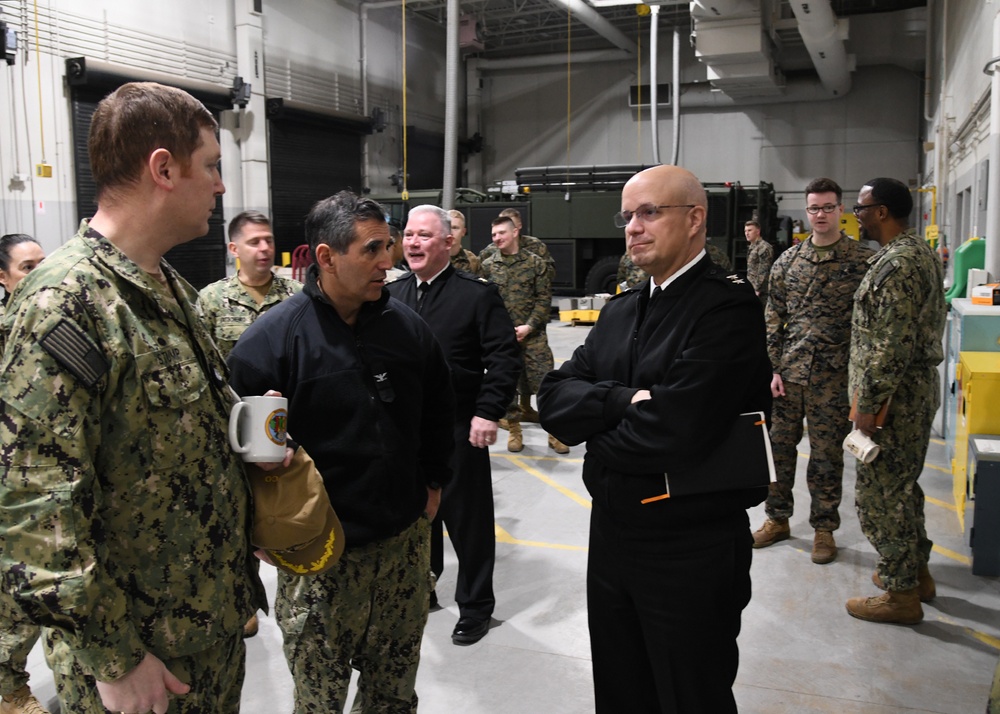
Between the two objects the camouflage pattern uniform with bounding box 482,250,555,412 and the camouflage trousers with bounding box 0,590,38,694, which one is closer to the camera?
the camouflage trousers with bounding box 0,590,38,694

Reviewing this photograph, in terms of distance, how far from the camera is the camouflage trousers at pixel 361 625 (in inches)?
82.6

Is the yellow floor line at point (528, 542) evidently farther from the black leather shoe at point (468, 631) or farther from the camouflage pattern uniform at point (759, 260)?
the camouflage pattern uniform at point (759, 260)

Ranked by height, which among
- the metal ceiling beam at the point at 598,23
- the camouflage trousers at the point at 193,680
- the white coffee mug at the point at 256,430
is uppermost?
the metal ceiling beam at the point at 598,23

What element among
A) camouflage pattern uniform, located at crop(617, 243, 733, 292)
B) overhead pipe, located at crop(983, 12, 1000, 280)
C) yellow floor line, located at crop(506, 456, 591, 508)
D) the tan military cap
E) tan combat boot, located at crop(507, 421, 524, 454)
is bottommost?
yellow floor line, located at crop(506, 456, 591, 508)

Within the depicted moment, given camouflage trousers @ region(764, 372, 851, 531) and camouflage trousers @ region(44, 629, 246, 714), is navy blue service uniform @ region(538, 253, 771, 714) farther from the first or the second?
camouflage trousers @ region(764, 372, 851, 531)

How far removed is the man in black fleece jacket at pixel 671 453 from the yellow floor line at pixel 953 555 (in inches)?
106

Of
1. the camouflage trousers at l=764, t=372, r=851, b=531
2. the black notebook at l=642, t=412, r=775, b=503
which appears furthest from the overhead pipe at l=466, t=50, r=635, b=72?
the black notebook at l=642, t=412, r=775, b=503

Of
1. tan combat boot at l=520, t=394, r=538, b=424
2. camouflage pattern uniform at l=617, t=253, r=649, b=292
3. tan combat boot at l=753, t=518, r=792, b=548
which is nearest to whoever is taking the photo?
tan combat boot at l=753, t=518, r=792, b=548

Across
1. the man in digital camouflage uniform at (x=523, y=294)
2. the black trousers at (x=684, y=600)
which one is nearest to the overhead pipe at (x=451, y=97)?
the man in digital camouflage uniform at (x=523, y=294)

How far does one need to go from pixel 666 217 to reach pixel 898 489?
2.01m

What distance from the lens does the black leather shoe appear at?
3342 mm

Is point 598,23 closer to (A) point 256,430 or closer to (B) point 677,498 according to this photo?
(B) point 677,498

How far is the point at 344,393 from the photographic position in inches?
82.6

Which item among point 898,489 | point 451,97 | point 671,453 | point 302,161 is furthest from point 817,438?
point 302,161
